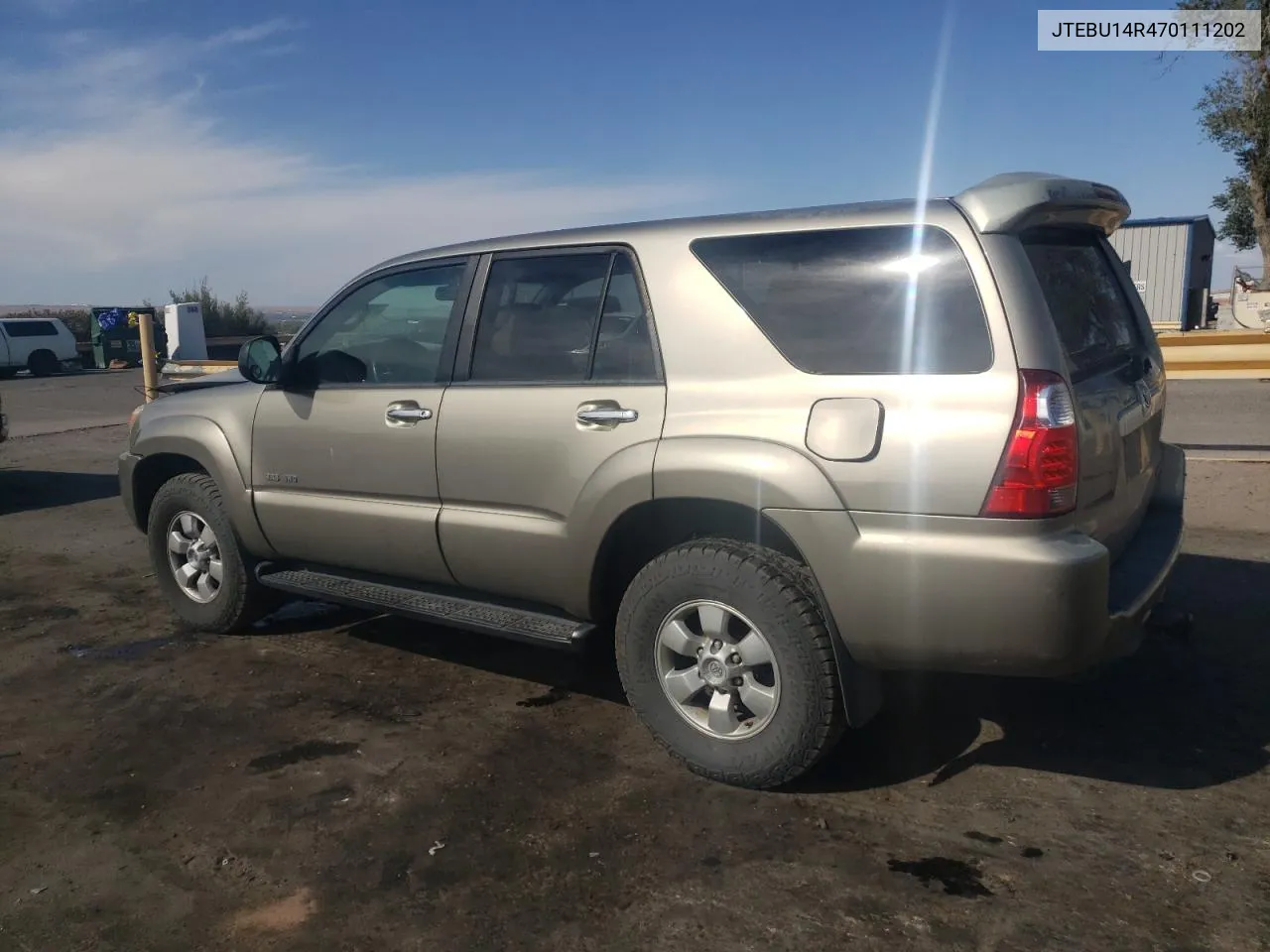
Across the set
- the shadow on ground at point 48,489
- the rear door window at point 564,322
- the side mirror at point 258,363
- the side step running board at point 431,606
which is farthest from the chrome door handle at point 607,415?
the shadow on ground at point 48,489

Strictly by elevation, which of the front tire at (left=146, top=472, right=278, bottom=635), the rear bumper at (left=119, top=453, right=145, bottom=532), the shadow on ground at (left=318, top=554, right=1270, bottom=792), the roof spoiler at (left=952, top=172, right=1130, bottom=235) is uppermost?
the roof spoiler at (left=952, top=172, right=1130, bottom=235)

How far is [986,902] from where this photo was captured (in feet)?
9.61

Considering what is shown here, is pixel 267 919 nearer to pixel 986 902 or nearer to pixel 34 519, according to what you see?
pixel 986 902

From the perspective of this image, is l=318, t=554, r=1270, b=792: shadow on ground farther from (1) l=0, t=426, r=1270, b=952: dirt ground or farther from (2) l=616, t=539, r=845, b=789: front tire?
(2) l=616, t=539, r=845, b=789: front tire

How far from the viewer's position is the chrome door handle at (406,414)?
4.39 m

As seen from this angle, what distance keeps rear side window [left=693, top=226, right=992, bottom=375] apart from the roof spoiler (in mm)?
128

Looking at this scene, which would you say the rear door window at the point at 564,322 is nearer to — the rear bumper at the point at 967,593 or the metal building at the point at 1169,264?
the rear bumper at the point at 967,593

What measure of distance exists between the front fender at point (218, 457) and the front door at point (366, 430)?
0.07 metres

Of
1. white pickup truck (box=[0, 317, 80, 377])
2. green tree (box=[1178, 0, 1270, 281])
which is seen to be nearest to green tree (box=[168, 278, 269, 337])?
white pickup truck (box=[0, 317, 80, 377])

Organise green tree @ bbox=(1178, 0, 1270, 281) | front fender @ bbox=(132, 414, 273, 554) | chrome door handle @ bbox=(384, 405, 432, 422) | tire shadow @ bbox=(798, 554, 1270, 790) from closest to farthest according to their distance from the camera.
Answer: tire shadow @ bbox=(798, 554, 1270, 790), chrome door handle @ bbox=(384, 405, 432, 422), front fender @ bbox=(132, 414, 273, 554), green tree @ bbox=(1178, 0, 1270, 281)

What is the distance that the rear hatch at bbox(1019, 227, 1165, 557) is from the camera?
3303mm

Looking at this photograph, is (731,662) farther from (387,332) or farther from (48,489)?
(48,489)

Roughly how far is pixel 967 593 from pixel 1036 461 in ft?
1.39

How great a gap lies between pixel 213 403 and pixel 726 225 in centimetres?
286
